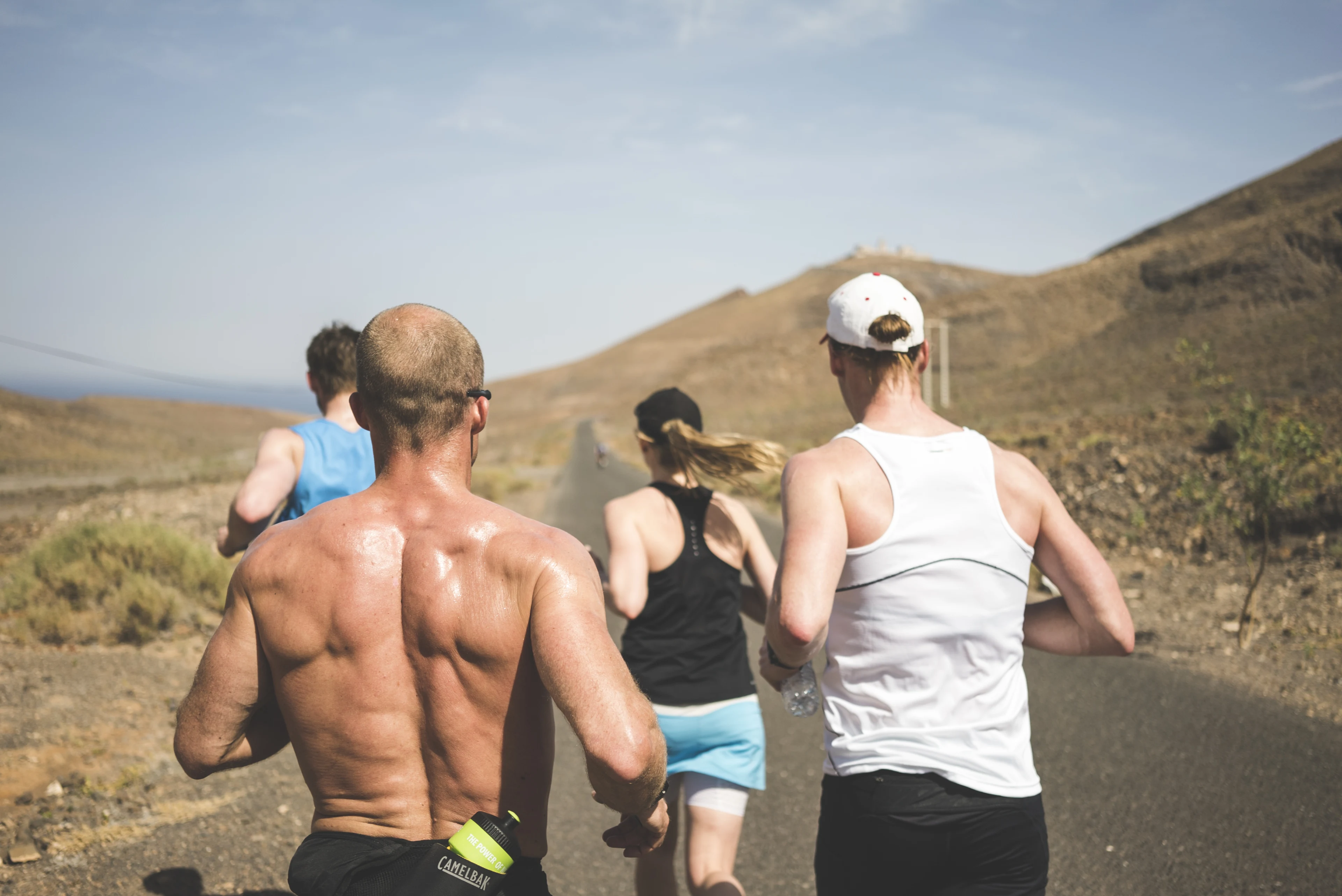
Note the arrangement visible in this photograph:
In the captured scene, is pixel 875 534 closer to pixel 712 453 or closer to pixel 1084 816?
pixel 712 453

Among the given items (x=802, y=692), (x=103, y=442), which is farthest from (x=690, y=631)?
(x=103, y=442)

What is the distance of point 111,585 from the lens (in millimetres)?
8312

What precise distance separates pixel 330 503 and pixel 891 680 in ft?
4.00

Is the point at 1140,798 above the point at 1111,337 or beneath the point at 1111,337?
beneath

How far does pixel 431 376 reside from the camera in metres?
1.78

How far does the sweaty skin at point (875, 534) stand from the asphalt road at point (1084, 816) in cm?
224

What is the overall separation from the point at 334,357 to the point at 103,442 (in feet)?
181

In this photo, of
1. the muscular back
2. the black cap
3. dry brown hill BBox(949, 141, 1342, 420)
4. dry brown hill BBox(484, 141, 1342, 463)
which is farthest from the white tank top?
dry brown hill BBox(484, 141, 1342, 463)

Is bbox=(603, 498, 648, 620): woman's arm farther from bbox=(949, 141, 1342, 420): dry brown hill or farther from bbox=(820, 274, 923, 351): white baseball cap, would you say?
bbox=(949, 141, 1342, 420): dry brown hill

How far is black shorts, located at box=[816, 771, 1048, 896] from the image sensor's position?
1.93m

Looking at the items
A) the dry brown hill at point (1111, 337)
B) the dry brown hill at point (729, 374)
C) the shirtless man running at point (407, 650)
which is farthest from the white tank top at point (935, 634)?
the dry brown hill at point (729, 374)

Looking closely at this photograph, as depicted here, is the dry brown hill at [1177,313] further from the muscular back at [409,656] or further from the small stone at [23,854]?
the muscular back at [409,656]

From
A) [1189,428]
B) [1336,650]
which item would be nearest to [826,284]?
[1189,428]

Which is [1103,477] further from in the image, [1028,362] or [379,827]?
[1028,362]
